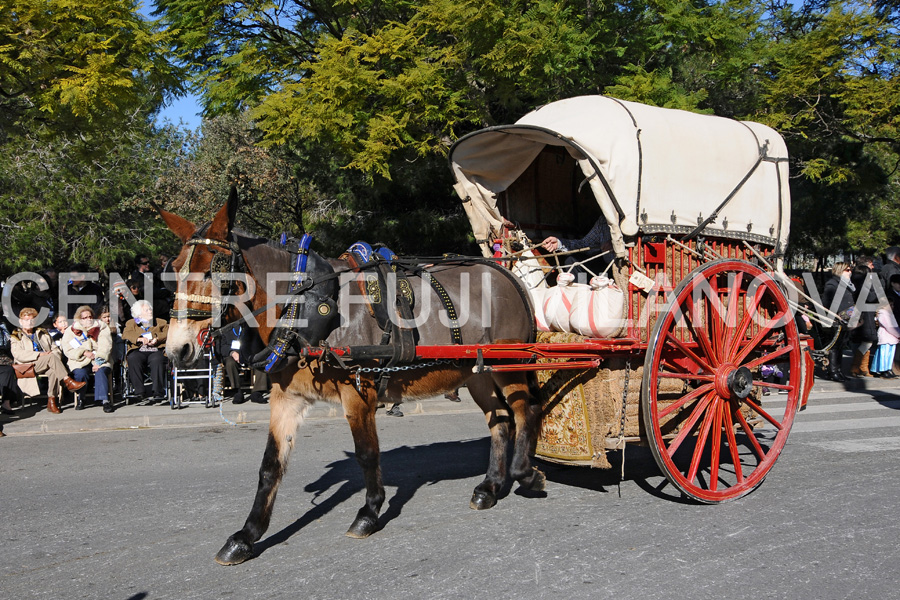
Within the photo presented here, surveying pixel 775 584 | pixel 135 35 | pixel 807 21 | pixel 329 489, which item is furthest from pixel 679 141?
pixel 807 21

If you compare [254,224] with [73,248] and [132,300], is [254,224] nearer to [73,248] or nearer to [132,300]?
[73,248]

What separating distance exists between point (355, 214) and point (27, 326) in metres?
6.28

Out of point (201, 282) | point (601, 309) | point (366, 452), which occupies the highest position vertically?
point (201, 282)

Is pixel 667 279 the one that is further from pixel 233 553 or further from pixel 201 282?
pixel 233 553

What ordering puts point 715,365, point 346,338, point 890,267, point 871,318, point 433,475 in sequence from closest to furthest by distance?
point 346,338
point 715,365
point 433,475
point 890,267
point 871,318

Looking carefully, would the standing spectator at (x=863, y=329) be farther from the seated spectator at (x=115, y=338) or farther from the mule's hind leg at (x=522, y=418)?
the seated spectator at (x=115, y=338)

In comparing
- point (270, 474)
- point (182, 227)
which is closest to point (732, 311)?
point (270, 474)

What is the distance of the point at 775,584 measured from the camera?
3965 millimetres

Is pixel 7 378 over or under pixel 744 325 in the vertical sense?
under

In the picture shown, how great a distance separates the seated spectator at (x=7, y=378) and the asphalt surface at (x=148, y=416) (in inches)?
7.4

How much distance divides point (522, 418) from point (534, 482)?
490 mm

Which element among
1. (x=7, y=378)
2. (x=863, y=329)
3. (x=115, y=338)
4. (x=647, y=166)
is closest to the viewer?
(x=647, y=166)

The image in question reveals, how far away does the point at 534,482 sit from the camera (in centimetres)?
566

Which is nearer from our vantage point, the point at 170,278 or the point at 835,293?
the point at 170,278
